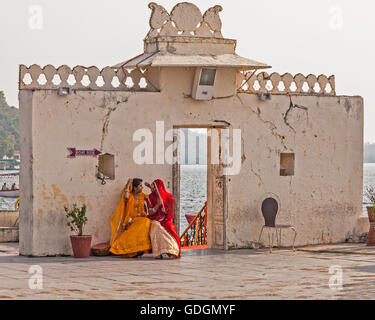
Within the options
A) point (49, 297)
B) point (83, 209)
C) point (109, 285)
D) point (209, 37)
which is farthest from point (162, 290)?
point (209, 37)

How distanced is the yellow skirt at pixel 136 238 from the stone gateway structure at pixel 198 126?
A: 1.71 ft

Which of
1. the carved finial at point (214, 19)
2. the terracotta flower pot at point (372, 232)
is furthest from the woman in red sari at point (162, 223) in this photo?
the terracotta flower pot at point (372, 232)

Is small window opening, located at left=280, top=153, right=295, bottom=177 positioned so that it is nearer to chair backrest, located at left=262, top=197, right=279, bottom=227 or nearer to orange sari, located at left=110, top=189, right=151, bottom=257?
chair backrest, located at left=262, top=197, right=279, bottom=227

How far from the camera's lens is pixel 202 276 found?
11.4m

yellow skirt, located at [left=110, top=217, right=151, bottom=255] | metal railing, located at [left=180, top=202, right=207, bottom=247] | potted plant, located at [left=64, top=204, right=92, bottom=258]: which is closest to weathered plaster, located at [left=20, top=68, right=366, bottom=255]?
potted plant, located at [left=64, top=204, right=92, bottom=258]

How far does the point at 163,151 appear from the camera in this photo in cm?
1461

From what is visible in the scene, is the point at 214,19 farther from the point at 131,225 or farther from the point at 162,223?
the point at 131,225

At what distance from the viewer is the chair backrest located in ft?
49.7

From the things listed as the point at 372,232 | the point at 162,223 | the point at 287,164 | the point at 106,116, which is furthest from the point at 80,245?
the point at 372,232

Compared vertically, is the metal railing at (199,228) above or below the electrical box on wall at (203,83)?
below

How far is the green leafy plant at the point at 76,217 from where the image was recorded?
541 inches

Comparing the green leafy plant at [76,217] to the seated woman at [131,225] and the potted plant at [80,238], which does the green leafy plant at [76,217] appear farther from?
the seated woman at [131,225]

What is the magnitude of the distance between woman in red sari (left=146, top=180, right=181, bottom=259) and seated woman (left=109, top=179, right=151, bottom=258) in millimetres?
129
